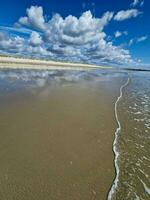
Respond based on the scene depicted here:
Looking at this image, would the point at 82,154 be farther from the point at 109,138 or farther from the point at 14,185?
the point at 14,185

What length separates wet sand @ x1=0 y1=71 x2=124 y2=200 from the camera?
3670 millimetres

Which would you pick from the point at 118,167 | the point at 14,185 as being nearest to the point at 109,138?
the point at 118,167

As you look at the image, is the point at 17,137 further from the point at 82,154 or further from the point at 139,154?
the point at 139,154

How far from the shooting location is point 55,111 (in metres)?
9.01

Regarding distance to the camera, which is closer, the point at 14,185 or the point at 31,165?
the point at 14,185

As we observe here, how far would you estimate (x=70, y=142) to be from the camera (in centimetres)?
576

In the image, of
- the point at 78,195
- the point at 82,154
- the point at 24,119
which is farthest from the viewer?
the point at 24,119

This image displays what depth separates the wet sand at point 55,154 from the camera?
3.67 metres

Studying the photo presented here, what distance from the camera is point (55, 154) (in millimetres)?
4957

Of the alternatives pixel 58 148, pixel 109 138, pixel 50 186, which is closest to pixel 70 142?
pixel 58 148

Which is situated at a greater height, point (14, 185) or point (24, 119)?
point (14, 185)

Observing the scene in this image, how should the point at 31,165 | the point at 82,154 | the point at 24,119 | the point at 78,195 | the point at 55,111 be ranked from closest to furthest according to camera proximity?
the point at 78,195
the point at 31,165
the point at 82,154
the point at 24,119
the point at 55,111

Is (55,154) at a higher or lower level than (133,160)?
lower

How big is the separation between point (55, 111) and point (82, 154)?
168 inches
